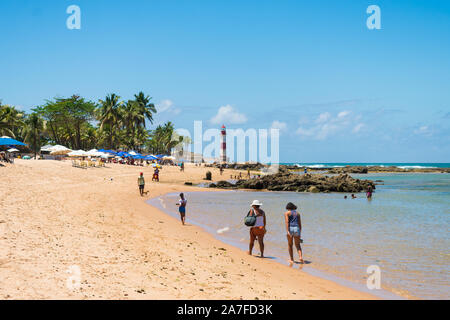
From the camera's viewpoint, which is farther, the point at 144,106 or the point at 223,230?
the point at 144,106

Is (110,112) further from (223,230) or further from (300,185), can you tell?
(223,230)

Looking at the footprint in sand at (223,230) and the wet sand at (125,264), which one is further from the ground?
the wet sand at (125,264)

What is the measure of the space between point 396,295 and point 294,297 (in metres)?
2.48

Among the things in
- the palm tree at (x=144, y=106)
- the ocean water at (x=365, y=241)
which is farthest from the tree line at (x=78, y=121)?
the ocean water at (x=365, y=241)

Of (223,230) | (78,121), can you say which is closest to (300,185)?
(223,230)

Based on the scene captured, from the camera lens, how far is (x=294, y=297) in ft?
22.1

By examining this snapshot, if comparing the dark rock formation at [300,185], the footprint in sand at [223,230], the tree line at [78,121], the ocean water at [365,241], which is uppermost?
the tree line at [78,121]

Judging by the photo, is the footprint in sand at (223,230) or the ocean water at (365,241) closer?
the ocean water at (365,241)

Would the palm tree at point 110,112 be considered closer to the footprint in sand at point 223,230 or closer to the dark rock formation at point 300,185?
the dark rock formation at point 300,185

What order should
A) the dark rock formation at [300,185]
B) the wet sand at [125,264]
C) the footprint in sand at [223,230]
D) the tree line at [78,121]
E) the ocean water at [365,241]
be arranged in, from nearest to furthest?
1. the wet sand at [125,264]
2. the ocean water at [365,241]
3. the footprint in sand at [223,230]
4. the dark rock formation at [300,185]
5. the tree line at [78,121]

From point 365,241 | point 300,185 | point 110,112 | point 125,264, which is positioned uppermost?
point 110,112

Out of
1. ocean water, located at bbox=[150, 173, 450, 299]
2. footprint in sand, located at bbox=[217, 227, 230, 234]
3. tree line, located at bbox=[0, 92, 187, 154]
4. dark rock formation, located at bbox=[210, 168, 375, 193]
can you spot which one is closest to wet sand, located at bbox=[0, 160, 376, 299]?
footprint in sand, located at bbox=[217, 227, 230, 234]
